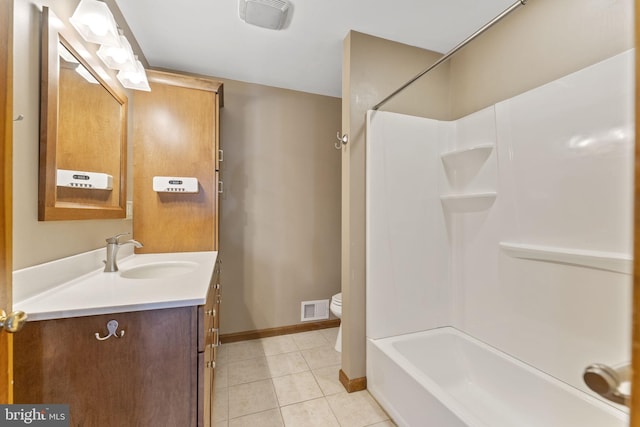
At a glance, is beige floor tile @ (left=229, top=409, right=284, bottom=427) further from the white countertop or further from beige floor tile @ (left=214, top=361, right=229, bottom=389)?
the white countertop

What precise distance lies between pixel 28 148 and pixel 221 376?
1747 mm

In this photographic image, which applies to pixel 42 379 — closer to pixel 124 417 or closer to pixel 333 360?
pixel 124 417

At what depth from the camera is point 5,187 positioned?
647 millimetres

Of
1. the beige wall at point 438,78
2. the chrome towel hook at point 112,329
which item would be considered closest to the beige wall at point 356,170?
the beige wall at point 438,78

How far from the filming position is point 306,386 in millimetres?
1764

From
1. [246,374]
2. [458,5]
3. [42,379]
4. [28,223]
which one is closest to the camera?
[42,379]

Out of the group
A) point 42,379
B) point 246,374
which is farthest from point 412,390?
point 42,379

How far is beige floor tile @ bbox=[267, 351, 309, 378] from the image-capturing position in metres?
1.93

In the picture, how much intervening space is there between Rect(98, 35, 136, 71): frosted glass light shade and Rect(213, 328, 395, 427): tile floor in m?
2.06

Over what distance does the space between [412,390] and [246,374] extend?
1213mm

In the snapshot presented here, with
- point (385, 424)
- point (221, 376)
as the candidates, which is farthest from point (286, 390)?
point (385, 424)

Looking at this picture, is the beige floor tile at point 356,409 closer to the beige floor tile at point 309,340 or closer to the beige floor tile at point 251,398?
the beige floor tile at point 251,398

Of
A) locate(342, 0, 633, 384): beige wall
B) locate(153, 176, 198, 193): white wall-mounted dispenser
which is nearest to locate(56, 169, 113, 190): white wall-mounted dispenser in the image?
locate(153, 176, 198, 193): white wall-mounted dispenser

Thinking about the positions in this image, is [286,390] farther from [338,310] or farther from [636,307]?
[636,307]
